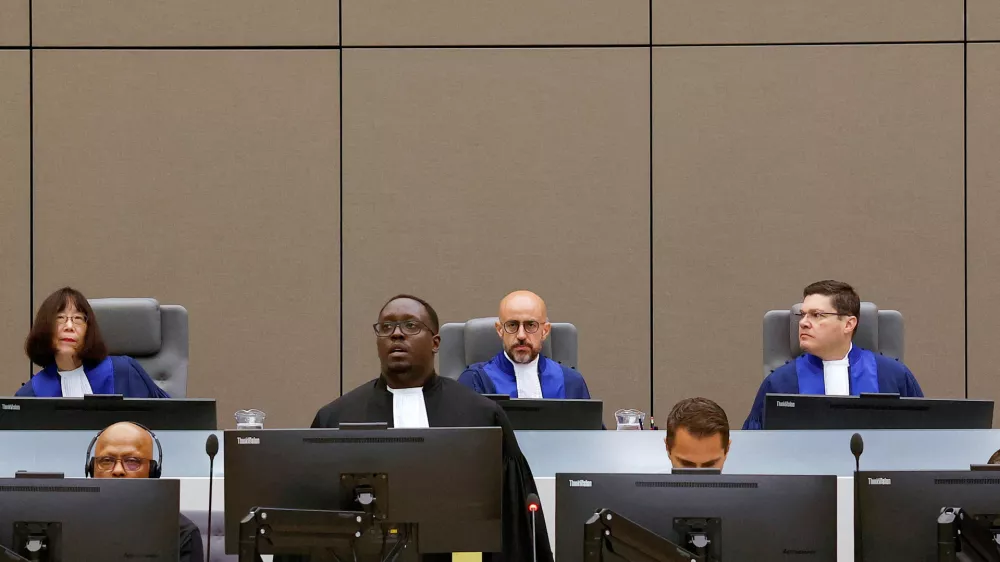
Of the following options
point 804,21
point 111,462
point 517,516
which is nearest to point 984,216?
point 804,21

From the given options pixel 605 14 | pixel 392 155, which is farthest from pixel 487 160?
pixel 605 14

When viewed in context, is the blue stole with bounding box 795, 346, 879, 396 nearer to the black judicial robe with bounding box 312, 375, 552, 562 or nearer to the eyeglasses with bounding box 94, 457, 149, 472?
the black judicial robe with bounding box 312, 375, 552, 562

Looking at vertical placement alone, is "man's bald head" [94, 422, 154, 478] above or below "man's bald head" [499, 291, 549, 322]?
below

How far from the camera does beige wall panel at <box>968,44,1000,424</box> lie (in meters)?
5.67

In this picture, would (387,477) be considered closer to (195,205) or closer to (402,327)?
(402,327)

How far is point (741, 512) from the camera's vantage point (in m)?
2.03

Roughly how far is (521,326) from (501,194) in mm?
1490

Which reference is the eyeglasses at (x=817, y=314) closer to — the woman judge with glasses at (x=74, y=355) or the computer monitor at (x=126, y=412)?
the computer monitor at (x=126, y=412)

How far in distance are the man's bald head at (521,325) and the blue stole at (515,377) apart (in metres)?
0.05

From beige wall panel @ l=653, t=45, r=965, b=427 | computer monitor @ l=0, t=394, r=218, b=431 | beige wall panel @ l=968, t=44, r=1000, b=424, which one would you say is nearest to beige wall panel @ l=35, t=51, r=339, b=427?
beige wall panel @ l=653, t=45, r=965, b=427

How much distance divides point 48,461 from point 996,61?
190 inches

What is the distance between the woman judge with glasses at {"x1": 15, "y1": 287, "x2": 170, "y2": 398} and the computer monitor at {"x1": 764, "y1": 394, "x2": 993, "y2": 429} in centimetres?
252

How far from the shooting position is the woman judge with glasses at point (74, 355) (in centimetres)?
435

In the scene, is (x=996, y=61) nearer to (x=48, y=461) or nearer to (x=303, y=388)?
(x=303, y=388)
